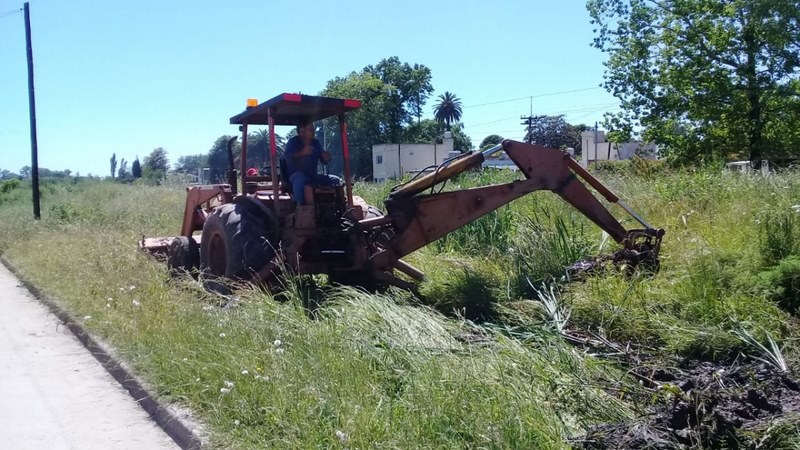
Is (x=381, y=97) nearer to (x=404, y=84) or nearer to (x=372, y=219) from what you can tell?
(x=404, y=84)

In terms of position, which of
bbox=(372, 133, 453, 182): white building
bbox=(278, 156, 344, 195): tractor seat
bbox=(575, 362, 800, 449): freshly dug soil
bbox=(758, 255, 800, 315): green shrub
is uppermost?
bbox=(372, 133, 453, 182): white building

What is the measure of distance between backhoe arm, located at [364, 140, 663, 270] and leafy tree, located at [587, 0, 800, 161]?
1422 centimetres

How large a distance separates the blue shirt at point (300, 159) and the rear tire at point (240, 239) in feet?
2.29

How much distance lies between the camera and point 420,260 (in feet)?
33.5

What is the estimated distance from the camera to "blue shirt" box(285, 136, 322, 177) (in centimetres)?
867

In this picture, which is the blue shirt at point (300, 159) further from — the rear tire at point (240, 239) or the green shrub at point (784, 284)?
the green shrub at point (784, 284)

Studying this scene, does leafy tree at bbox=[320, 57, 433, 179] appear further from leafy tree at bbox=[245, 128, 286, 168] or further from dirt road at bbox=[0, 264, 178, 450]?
dirt road at bbox=[0, 264, 178, 450]

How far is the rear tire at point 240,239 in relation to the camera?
8195 mm

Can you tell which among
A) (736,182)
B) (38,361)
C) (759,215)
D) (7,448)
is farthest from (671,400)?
(736,182)

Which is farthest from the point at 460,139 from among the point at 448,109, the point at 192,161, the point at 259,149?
the point at 259,149

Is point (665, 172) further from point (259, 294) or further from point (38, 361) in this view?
point (38, 361)

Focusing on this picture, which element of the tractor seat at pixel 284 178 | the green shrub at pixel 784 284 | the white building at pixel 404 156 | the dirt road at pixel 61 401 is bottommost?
the dirt road at pixel 61 401

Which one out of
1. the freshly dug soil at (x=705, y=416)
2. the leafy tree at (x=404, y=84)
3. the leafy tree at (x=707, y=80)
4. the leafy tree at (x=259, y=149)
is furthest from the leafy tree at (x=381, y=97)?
the freshly dug soil at (x=705, y=416)

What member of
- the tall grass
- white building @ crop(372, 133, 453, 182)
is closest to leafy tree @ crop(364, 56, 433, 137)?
white building @ crop(372, 133, 453, 182)
